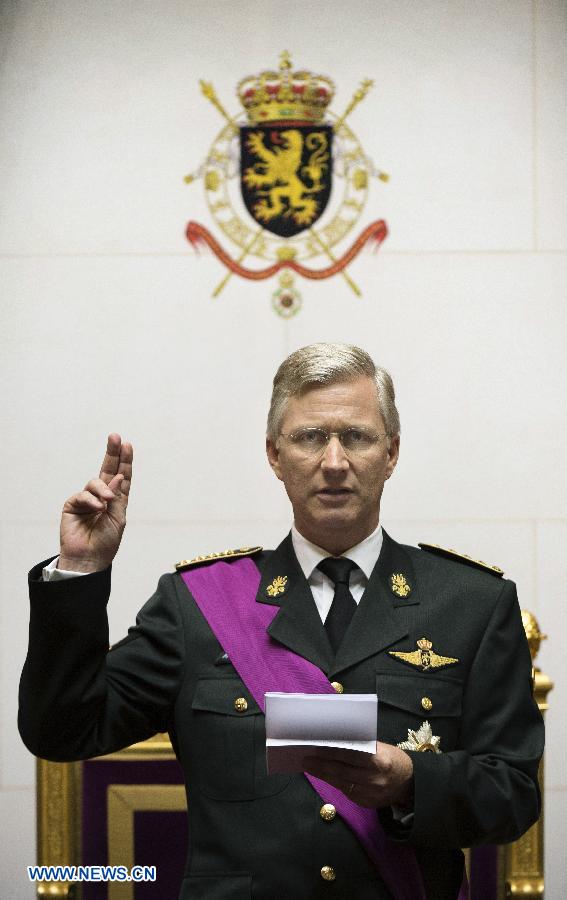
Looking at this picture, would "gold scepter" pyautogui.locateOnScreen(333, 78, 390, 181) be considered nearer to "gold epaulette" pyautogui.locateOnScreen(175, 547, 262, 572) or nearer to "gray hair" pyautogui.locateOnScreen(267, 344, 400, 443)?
"gray hair" pyautogui.locateOnScreen(267, 344, 400, 443)

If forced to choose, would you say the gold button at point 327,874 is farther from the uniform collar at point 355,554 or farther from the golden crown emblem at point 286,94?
the golden crown emblem at point 286,94

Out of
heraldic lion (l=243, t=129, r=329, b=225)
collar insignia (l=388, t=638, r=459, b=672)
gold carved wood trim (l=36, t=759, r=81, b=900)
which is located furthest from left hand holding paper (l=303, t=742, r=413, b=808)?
heraldic lion (l=243, t=129, r=329, b=225)

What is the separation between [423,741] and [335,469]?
0.51 metres

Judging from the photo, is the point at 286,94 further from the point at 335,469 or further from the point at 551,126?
the point at 335,469

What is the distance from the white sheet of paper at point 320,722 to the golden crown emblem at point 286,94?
252 centimetres

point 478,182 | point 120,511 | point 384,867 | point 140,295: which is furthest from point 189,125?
point 384,867

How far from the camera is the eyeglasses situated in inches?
84.2

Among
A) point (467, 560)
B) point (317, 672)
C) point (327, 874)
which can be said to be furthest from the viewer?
point (467, 560)

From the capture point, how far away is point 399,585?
2.17 m

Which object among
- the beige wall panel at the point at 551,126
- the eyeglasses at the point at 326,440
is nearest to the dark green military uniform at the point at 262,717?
the eyeglasses at the point at 326,440

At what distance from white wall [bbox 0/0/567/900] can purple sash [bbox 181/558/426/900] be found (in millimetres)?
1479

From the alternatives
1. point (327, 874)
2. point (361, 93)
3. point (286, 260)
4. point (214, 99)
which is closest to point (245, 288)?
point (286, 260)

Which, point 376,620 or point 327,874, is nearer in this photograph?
point 327,874

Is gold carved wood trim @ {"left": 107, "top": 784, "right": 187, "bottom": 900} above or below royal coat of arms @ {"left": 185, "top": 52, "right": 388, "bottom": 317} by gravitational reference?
below
